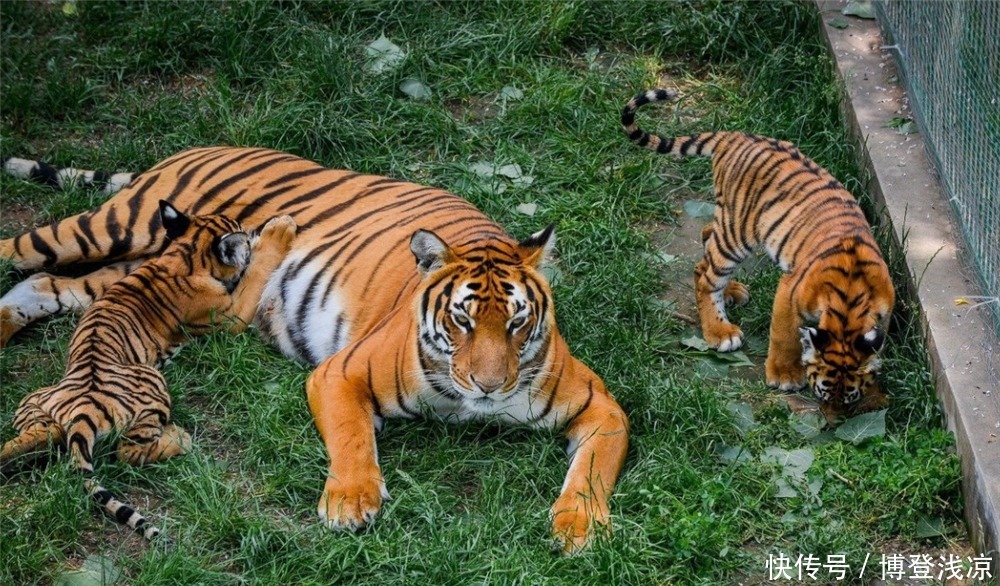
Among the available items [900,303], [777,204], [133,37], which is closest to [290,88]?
[133,37]

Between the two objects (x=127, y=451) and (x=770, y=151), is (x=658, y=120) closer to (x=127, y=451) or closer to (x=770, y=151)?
(x=770, y=151)

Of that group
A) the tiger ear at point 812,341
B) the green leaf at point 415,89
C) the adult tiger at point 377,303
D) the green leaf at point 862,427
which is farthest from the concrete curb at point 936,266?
the green leaf at point 415,89

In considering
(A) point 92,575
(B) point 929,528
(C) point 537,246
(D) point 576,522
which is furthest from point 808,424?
(A) point 92,575

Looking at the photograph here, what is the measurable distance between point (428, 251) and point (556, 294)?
1110 mm

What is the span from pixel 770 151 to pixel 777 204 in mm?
289

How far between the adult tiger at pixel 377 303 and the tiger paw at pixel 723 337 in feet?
2.64

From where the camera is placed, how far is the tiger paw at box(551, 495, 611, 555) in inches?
180

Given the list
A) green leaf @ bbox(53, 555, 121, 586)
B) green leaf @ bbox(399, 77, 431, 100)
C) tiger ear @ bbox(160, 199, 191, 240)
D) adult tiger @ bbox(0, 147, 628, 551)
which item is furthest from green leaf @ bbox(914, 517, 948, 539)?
green leaf @ bbox(399, 77, 431, 100)

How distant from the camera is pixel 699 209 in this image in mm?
6695

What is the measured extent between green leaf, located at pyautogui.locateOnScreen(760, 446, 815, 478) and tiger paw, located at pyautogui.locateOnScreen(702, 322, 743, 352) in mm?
711

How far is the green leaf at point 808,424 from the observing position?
5250mm

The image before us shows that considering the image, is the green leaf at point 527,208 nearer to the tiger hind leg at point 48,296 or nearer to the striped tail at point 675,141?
the striped tail at point 675,141

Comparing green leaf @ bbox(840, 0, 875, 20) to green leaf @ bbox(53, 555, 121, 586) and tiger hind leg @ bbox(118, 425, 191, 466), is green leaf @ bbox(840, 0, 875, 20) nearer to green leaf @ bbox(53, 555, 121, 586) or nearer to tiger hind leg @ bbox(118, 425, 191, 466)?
tiger hind leg @ bbox(118, 425, 191, 466)

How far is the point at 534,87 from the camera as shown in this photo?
739 centimetres
